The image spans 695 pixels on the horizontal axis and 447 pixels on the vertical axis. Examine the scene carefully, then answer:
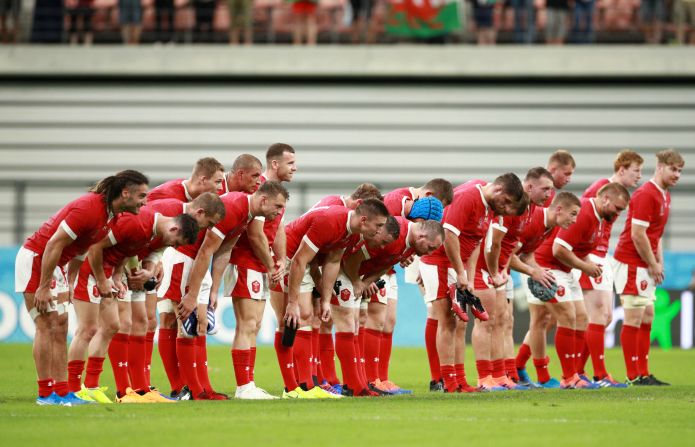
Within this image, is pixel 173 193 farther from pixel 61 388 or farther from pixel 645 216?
pixel 645 216

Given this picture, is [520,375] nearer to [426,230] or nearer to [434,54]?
[426,230]

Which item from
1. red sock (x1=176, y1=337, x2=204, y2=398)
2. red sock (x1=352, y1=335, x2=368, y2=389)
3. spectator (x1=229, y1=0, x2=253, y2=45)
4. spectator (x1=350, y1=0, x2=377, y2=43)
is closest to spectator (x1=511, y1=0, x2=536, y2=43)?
spectator (x1=350, y1=0, x2=377, y2=43)

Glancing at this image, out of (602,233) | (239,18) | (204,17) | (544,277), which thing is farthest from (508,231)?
(204,17)

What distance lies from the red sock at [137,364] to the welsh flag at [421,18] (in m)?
14.9

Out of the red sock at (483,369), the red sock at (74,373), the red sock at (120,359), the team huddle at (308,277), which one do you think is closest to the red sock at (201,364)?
the team huddle at (308,277)

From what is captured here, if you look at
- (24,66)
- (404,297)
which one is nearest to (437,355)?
(404,297)

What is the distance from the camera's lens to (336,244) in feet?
38.2

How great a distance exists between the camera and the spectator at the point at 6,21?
86.1 feet

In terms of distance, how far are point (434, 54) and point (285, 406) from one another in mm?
16074

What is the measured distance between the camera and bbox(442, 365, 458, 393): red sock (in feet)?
41.0

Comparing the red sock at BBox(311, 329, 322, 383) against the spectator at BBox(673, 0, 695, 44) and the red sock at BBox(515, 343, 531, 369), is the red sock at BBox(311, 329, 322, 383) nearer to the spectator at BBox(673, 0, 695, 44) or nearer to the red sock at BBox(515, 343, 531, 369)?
the red sock at BBox(515, 343, 531, 369)

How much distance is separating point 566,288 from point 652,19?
13.7 m

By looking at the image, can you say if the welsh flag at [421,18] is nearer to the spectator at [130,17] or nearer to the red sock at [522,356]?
the spectator at [130,17]

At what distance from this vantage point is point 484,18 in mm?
25719
